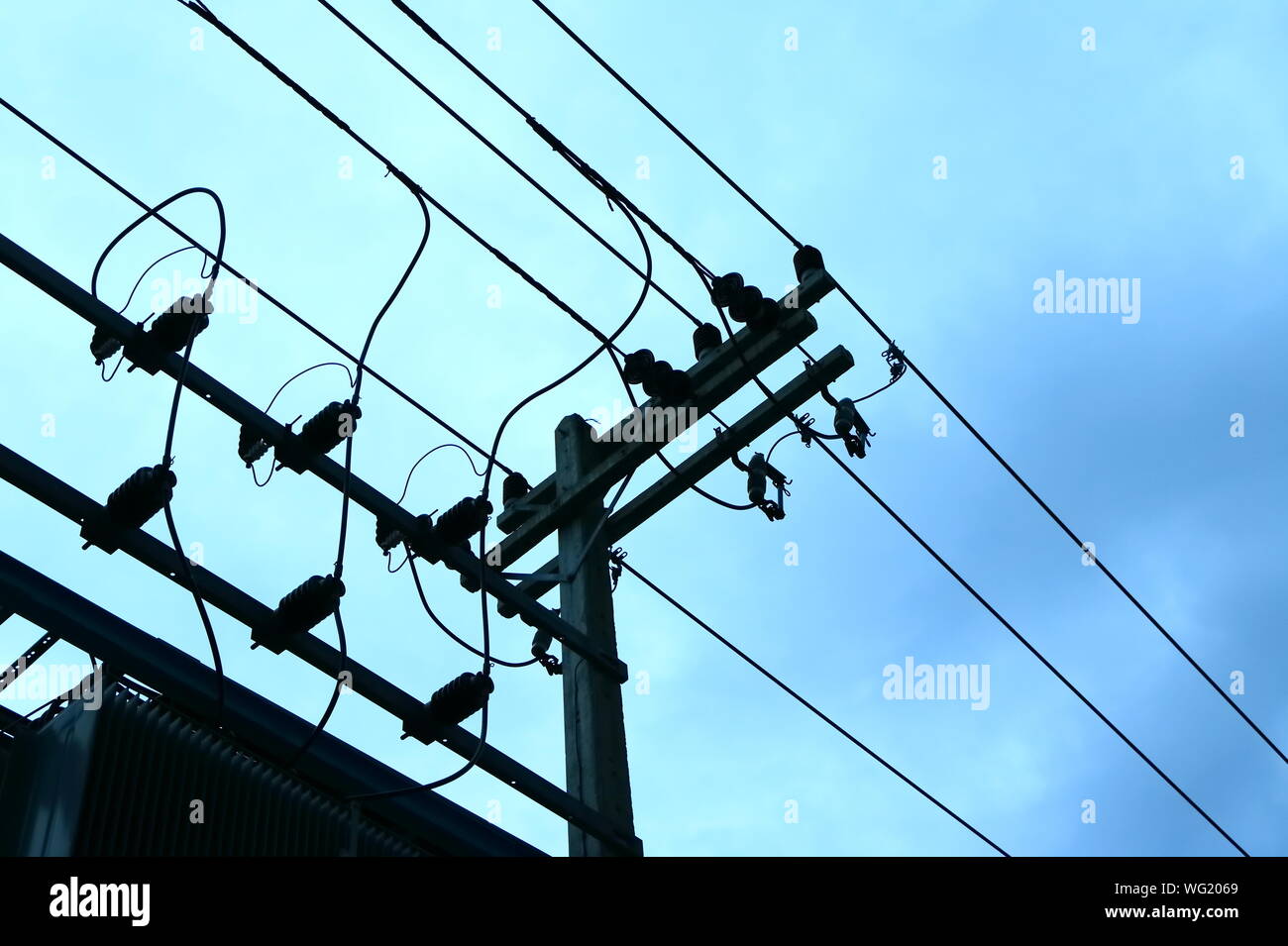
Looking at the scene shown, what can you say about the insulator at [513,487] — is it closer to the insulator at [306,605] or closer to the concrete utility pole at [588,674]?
the concrete utility pole at [588,674]

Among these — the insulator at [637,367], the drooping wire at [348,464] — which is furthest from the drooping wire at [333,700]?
the insulator at [637,367]

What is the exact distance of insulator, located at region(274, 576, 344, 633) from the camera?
242 inches

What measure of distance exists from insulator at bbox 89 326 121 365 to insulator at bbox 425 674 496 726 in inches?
69.0

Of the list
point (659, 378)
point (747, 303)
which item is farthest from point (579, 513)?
point (747, 303)

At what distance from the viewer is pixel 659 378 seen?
834 cm

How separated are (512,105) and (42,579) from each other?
11.1 feet

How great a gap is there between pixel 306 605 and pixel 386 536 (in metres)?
0.79

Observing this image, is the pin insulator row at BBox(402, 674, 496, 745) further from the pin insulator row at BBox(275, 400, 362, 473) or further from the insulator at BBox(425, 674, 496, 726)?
the pin insulator row at BBox(275, 400, 362, 473)

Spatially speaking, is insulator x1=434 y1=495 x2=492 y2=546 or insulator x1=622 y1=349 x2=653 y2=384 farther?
insulator x1=622 y1=349 x2=653 y2=384

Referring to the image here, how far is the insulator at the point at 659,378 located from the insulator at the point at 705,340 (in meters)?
0.24

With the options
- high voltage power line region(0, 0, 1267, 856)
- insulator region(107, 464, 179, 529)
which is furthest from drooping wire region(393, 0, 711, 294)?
insulator region(107, 464, 179, 529)

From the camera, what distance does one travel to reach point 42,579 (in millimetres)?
5500
